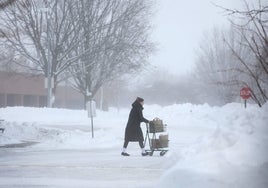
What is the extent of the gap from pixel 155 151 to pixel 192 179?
346 inches

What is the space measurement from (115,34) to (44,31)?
5.43 m

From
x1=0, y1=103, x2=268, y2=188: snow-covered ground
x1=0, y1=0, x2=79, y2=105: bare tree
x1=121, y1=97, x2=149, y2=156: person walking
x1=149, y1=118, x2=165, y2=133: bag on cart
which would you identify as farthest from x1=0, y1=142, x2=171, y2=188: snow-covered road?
x1=0, y1=0, x2=79, y2=105: bare tree

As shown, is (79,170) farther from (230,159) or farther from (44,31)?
(44,31)

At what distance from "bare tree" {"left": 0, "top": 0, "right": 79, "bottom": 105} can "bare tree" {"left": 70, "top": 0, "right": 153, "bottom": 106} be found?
1.18 metres

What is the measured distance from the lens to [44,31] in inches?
1478

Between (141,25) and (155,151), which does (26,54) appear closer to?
(141,25)

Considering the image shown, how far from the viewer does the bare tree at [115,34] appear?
1496 inches

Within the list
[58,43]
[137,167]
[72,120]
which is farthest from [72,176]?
[58,43]

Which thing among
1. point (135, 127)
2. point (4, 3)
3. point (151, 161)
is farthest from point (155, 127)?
point (4, 3)

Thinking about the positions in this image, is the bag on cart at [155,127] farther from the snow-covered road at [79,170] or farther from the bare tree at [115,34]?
the bare tree at [115,34]

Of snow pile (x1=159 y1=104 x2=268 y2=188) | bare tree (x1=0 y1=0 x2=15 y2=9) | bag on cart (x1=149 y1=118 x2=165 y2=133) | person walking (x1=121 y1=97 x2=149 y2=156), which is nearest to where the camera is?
snow pile (x1=159 y1=104 x2=268 y2=188)

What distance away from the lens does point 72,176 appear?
10391 mm

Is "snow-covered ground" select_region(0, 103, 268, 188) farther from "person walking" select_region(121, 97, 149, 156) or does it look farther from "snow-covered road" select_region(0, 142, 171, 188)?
"person walking" select_region(121, 97, 149, 156)

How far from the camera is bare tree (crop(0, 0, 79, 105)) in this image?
34938mm
